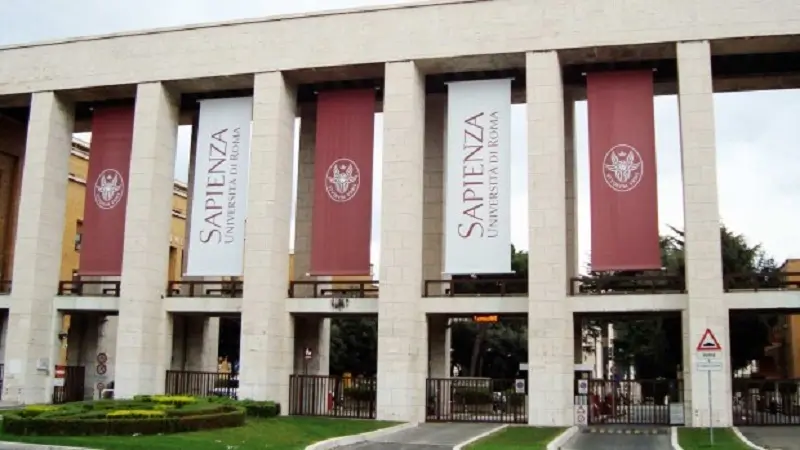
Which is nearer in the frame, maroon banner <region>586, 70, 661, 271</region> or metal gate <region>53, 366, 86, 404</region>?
maroon banner <region>586, 70, 661, 271</region>

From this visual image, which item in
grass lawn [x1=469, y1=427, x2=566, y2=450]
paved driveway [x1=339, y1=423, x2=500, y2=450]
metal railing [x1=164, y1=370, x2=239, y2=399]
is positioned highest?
metal railing [x1=164, y1=370, x2=239, y2=399]

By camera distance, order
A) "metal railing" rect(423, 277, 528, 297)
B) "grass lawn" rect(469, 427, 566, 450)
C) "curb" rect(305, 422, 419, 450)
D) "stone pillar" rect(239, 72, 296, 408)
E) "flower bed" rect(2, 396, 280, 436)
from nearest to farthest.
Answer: "flower bed" rect(2, 396, 280, 436) → "curb" rect(305, 422, 419, 450) → "grass lawn" rect(469, 427, 566, 450) → "metal railing" rect(423, 277, 528, 297) → "stone pillar" rect(239, 72, 296, 408)

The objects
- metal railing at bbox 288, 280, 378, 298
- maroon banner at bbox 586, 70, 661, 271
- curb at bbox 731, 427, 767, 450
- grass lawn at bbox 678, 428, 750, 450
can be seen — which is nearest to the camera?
curb at bbox 731, 427, 767, 450

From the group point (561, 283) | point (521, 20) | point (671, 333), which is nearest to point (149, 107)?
point (521, 20)

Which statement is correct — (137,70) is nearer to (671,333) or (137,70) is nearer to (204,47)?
(204,47)

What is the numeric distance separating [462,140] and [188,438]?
16095 millimetres

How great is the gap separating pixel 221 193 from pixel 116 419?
14.9m

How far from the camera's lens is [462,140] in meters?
33.2

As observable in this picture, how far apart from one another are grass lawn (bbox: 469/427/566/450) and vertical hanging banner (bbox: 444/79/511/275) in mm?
6178

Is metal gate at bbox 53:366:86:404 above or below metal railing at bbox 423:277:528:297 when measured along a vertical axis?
below

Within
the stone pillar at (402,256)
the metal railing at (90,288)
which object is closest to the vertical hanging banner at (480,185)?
the stone pillar at (402,256)

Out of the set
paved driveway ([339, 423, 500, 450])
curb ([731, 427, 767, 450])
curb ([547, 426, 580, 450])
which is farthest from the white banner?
curb ([731, 427, 767, 450])

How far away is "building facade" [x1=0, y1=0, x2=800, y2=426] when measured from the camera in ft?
99.5

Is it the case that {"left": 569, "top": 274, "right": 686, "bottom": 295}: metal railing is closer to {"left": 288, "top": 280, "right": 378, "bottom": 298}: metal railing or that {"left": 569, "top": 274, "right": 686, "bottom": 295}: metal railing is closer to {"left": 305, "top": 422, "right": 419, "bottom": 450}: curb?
{"left": 288, "top": 280, "right": 378, "bottom": 298}: metal railing
